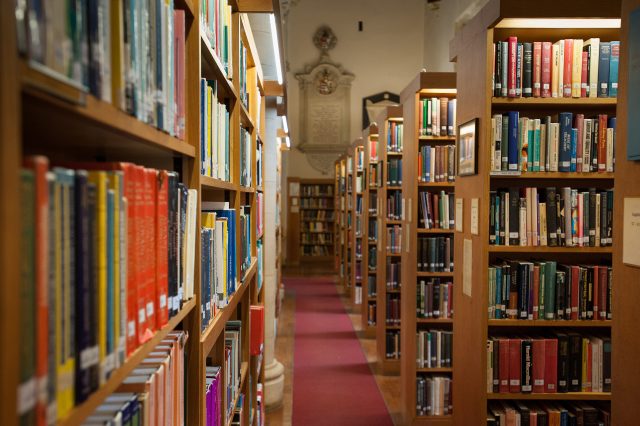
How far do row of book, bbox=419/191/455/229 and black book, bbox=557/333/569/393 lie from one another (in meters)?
1.53

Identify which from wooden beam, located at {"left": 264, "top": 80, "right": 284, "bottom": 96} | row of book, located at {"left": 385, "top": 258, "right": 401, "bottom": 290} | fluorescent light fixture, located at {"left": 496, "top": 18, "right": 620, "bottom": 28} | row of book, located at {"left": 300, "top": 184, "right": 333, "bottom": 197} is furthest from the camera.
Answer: row of book, located at {"left": 300, "top": 184, "right": 333, "bottom": 197}

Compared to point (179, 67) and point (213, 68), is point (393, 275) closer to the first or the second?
point (213, 68)

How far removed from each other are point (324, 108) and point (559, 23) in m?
10.5

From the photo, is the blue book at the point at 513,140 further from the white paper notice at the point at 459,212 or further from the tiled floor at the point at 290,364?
the tiled floor at the point at 290,364

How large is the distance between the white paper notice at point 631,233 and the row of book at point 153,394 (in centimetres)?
116

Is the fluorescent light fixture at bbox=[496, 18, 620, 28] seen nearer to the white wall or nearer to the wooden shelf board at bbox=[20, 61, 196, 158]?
the wooden shelf board at bbox=[20, 61, 196, 158]

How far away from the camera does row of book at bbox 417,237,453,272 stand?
13.3 feet

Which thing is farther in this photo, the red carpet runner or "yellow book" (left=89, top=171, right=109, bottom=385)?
the red carpet runner

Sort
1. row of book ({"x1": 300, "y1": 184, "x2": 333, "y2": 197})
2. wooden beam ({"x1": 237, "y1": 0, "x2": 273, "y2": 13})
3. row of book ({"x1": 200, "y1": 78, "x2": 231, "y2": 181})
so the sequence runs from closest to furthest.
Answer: row of book ({"x1": 200, "y1": 78, "x2": 231, "y2": 181}) → wooden beam ({"x1": 237, "y1": 0, "x2": 273, "y2": 13}) → row of book ({"x1": 300, "y1": 184, "x2": 333, "y2": 197})

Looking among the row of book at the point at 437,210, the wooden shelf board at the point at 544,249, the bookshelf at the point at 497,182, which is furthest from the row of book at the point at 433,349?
the wooden shelf board at the point at 544,249

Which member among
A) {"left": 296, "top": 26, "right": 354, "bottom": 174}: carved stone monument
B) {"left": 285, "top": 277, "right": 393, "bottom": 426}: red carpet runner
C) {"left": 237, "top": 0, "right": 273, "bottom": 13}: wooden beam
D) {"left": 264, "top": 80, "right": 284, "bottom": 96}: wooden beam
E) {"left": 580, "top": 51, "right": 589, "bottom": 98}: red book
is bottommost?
{"left": 285, "top": 277, "right": 393, "bottom": 426}: red carpet runner

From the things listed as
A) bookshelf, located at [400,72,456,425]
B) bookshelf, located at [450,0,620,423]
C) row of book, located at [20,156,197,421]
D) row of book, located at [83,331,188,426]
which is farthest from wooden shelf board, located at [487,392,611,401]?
row of book, located at [20,156,197,421]

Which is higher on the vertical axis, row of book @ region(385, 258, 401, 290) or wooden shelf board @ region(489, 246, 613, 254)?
wooden shelf board @ region(489, 246, 613, 254)

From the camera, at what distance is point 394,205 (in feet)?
17.1
